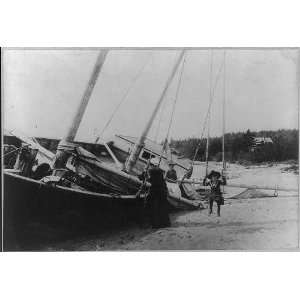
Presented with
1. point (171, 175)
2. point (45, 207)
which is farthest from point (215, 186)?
point (45, 207)

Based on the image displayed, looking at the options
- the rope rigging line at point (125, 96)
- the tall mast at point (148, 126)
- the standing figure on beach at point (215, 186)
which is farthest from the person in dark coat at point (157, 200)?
the rope rigging line at point (125, 96)

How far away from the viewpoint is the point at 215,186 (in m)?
3.25

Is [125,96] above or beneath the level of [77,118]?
above

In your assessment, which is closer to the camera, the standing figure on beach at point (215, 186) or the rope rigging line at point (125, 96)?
the rope rigging line at point (125, 96)

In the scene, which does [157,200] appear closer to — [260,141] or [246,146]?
[246,146]

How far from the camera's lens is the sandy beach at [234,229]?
3199mm

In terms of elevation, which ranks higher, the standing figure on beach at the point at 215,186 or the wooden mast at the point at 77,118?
the wooden mast at the point at 77,118

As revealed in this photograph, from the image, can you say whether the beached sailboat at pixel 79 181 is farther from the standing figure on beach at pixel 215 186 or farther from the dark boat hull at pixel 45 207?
the standing figure on beach at pixel 215 186

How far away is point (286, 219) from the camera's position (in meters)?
3.22

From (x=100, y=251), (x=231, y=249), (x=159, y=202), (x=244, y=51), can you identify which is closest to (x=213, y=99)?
(x=244, y=51)

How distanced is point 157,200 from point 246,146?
31.6 inches

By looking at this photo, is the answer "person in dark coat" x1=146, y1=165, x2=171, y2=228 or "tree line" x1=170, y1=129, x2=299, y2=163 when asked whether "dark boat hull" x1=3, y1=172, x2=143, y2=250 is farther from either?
"tree line" x1=170, y1=129, x2=299, y2=163

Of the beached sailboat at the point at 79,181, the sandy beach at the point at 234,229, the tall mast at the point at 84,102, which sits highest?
the tall mast at the point at 84,102

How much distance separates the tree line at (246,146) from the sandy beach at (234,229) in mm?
80
